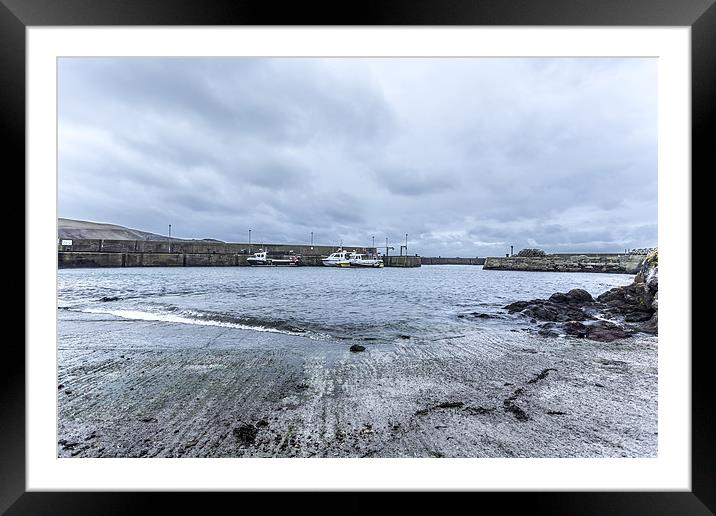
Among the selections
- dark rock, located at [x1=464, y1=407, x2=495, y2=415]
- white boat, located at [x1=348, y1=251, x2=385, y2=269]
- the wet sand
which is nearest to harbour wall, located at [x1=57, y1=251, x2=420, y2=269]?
white boat, located at [x1=348, y1=251, x2=385, y2=269]

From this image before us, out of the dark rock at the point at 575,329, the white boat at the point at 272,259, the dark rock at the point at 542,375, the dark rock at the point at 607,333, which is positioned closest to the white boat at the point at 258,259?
the white boat at the point at 272,259

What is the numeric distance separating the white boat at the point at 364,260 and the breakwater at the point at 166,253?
4300 millimetres

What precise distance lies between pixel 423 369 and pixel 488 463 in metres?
1.65

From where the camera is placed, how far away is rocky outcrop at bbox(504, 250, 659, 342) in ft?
13.2

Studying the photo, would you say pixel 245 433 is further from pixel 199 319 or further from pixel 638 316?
pixel 638 316

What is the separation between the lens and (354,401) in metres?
1.94

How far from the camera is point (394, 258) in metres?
47.9

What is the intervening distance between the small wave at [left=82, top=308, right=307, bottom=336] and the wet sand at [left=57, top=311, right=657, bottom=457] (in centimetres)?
110

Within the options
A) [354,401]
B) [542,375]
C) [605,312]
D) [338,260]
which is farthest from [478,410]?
[338,260]

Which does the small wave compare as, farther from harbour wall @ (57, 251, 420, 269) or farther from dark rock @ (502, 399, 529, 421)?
harbour wall @ (57, 251, 420, 269)

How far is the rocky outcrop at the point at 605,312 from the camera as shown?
403 cm

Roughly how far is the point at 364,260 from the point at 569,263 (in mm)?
24559

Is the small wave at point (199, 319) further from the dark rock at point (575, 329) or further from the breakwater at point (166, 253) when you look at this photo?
the breakwater at point (166, 253)
